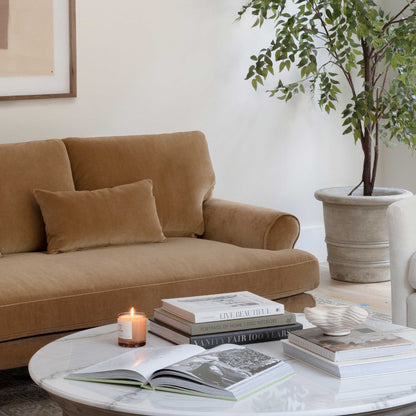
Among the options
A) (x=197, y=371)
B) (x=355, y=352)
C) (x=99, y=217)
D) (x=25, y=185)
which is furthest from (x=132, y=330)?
(x=25, y=185)

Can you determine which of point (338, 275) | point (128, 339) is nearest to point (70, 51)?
point (338, 275)

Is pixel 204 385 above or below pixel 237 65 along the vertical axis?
below

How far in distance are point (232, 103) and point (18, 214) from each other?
5.24 feet

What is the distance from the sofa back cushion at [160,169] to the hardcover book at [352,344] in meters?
1.67

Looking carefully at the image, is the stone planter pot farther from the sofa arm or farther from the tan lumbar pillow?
the tan lumbar pillow

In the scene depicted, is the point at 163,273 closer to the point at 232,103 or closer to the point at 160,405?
the point at 160,405

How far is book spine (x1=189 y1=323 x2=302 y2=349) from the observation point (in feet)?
6.78

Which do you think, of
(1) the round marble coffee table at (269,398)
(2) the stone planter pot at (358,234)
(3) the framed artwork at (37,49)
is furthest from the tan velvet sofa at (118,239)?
(2) the stone planter pot at (358,234)

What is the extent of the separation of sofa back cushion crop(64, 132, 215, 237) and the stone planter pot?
91cm

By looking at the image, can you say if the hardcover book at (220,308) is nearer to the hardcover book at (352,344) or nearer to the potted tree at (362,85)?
the hardcover book at (352,344)

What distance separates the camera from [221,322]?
2092 millimetres

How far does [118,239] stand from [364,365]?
164cm

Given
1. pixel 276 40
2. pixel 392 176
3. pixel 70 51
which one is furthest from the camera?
pixel 392 176

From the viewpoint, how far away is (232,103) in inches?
177
